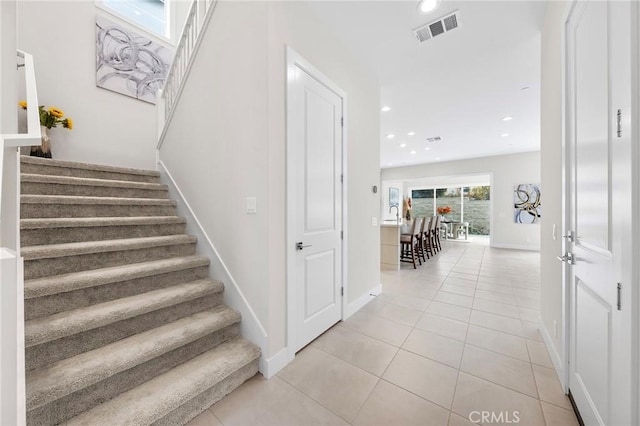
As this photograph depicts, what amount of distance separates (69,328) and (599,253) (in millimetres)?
2736

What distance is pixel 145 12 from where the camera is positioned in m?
4.28

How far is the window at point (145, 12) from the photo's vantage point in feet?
12.8

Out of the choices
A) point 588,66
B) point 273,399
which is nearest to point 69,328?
point 273,399

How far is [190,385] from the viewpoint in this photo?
1.50 m

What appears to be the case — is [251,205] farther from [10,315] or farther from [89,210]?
[89,210]

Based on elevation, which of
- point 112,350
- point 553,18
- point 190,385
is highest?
point 553,18

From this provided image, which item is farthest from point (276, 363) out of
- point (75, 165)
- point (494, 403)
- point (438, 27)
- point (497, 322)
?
point (438, 27)

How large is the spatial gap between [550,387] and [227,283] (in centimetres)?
245

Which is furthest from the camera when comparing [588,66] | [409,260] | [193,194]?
[409,260]

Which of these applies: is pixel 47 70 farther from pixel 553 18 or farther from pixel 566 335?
pixel 566 335

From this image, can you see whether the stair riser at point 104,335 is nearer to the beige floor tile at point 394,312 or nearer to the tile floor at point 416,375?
the tile floor at point 416,375

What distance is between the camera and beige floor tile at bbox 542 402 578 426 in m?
1.44

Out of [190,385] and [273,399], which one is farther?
[273,399]

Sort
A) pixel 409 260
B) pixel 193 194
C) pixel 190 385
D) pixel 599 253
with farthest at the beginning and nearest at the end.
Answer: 1. pixel 409 260
2. pixel 193 194
3. pixel 190 385
4. pixel 599 253
